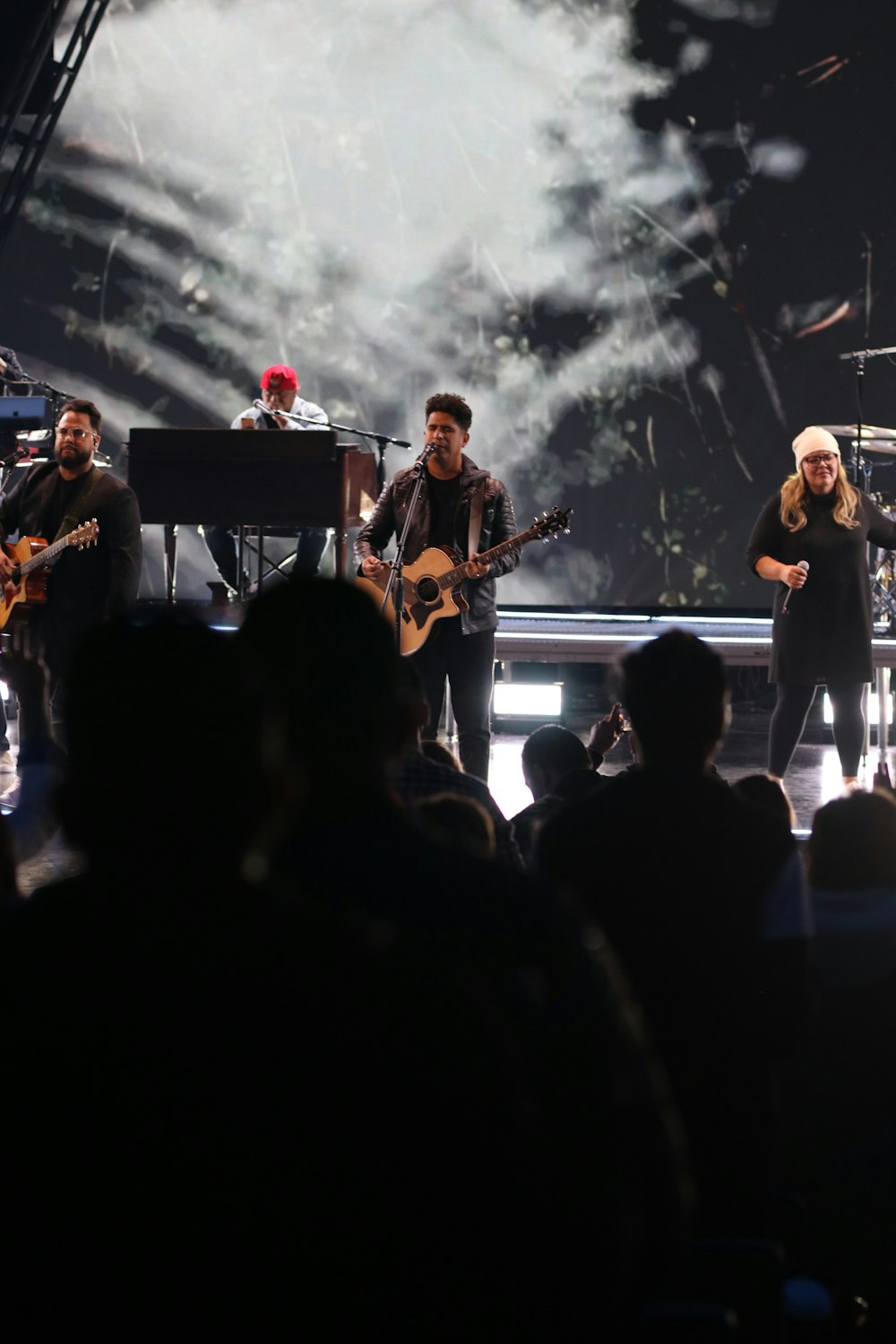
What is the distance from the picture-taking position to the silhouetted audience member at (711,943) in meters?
1.78

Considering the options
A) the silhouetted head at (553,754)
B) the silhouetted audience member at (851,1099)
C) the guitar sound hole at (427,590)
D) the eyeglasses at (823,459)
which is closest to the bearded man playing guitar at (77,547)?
the guitar sound hole at (427,590)

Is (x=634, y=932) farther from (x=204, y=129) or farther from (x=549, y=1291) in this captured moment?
(x=204, y=129)

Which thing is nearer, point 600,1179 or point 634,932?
point 600,1179

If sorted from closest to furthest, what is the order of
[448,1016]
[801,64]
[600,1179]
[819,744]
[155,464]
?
[448,1016], [600,1179], [155,464], [819,744], [801,64]

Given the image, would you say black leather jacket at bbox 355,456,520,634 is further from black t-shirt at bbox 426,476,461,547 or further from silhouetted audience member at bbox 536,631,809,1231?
silhouetted audience member at bbox 536,631,809,1231

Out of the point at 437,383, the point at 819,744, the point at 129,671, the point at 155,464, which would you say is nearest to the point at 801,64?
the point at 437,383

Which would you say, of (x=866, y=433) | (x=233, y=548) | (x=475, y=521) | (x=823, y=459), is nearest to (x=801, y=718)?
(x=823, y=459)

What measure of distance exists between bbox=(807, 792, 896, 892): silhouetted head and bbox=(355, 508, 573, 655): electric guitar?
11.4ft

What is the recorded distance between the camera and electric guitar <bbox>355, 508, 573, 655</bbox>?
228 inches

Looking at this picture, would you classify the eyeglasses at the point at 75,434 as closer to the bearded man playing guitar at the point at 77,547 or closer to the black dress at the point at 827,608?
the bearded man playing guitar at the point at 77,547

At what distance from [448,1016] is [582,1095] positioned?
0.18 m

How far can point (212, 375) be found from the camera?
41.3 ft

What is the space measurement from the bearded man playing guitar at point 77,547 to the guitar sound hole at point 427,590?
1.12 meters

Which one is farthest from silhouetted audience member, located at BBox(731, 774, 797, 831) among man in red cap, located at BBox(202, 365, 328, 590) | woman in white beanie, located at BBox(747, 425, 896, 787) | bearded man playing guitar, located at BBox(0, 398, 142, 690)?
man in red cap, located at BBox(202, 365, 328, 590)
